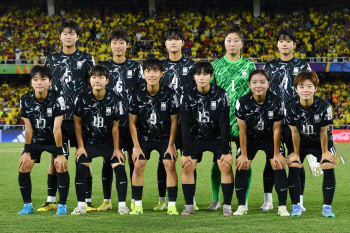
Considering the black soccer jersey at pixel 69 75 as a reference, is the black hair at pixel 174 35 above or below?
above

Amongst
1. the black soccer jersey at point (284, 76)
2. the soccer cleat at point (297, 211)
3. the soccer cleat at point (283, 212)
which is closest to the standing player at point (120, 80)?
the black soccer jersey at point (284, 76)

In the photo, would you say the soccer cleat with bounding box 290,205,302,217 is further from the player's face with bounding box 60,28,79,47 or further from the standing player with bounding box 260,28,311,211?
the player's face with bounding box 60,28,79,47

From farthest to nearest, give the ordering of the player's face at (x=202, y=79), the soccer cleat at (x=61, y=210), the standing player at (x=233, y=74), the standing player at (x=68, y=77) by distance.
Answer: the standing player at (x=68, y=77) < the standing player at (x=233, y=74) < the soccer cleat at (x=61, y=210) < the player's face at (x=202, y=79)

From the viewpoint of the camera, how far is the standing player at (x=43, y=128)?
6.84 metres

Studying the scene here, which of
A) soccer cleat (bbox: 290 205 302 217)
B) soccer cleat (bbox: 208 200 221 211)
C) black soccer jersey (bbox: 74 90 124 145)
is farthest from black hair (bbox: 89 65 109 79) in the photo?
soccer cleat (bbox: 290 205 302 217)

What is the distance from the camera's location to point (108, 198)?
24.4 feet

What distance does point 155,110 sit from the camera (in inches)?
273

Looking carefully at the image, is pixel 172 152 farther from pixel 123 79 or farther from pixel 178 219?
pixel 123 79

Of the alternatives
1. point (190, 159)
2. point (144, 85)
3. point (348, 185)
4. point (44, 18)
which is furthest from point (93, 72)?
point (44, 18)

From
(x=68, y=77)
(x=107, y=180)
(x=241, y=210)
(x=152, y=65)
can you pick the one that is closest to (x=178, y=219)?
(x=241, y=210)

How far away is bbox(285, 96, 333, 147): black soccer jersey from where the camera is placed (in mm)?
6422

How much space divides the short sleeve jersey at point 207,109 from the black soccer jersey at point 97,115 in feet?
2.87

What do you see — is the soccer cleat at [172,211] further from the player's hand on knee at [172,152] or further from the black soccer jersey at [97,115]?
the black soccer jersey at [97,115]

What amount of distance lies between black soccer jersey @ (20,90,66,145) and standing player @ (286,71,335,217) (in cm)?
279
